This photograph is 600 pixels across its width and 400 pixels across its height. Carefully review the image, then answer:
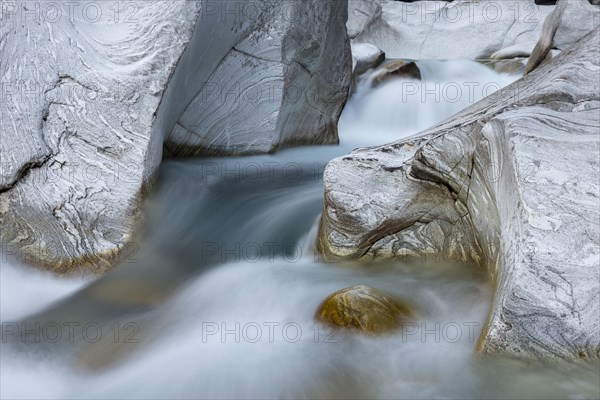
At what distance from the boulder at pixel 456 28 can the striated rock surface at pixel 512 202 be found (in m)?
12.2

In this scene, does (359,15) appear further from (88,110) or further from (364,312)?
(364,312)

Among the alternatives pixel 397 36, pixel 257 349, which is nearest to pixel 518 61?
pixel 397 36

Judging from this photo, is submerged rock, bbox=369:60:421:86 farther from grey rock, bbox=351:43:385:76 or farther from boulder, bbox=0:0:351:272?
boulder, bbox=0:0:351:272

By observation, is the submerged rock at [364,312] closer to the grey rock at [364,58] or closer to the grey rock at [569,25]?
the grey rock at [569,25]

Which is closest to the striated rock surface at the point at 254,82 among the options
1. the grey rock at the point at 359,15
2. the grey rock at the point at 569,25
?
the grey rock at the point at 569,25

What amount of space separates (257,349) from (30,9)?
9.88 ft

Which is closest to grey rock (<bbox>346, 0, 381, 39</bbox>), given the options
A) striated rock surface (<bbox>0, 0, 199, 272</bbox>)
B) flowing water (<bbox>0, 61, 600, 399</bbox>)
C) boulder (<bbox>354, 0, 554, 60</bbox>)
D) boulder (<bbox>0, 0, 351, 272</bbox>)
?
boulder (<bbox>354, 0, 554, 60</bbox>)

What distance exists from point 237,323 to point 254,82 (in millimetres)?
3201

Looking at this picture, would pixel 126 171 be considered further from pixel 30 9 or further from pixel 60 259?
pixel 30 9

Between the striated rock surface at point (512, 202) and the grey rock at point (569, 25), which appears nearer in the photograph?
the striated rock surface at point (512, 202)

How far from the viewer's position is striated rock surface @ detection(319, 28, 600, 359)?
2.30 metres

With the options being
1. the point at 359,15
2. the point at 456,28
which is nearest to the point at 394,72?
the point at 359,15

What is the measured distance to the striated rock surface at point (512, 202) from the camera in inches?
90.7

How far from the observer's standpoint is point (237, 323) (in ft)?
10.0
